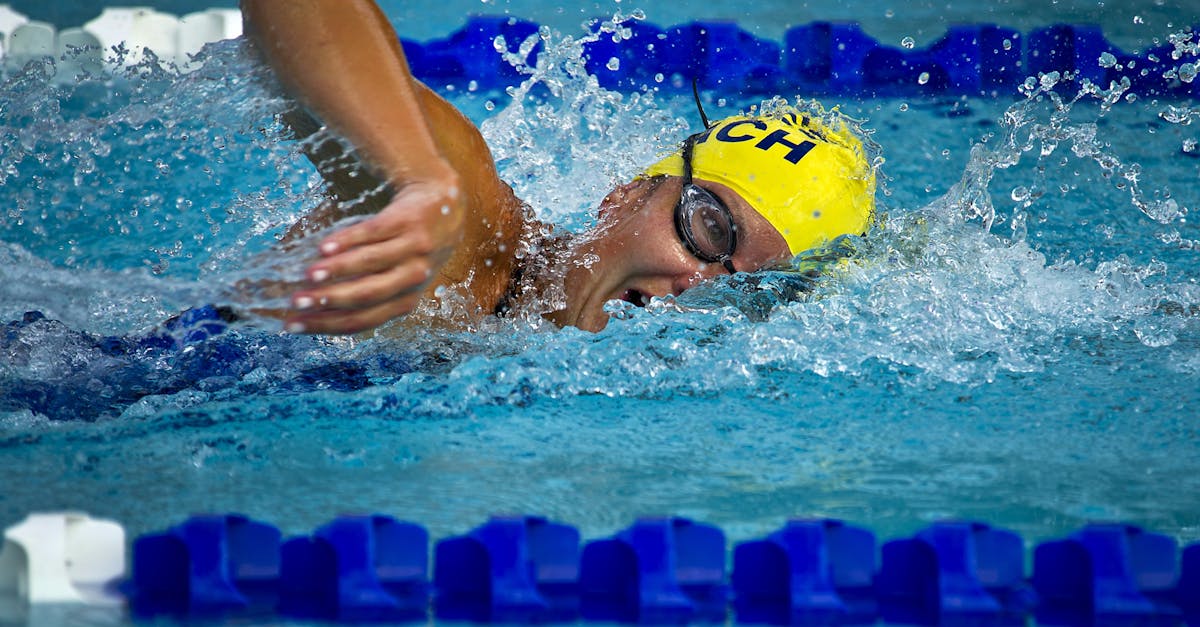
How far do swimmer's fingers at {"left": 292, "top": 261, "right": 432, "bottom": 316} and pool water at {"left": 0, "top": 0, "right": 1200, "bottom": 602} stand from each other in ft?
0.48

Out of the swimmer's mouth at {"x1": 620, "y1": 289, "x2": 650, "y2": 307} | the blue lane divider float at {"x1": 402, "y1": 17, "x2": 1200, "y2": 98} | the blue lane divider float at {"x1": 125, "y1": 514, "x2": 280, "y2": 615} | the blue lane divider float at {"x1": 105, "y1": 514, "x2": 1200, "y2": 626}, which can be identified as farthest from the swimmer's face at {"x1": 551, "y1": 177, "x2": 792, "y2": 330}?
the blue lane divider float at {"x1": 402, "y1": 17, "x2": 1200, "y2": 98}

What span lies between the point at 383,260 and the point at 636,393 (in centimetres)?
91

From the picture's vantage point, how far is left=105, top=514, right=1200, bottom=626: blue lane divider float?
1.33 metres

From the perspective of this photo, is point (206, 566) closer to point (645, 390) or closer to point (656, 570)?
point (656, 570)

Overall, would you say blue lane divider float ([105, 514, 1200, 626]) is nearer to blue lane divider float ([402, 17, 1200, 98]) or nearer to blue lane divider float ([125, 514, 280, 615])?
blue lane divider float ([125, 514, 280, 615])

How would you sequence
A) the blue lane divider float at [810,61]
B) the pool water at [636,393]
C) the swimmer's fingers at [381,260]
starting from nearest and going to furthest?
the swimmer's fingers at [381,260] → the pool water at [636,393] → the blue lane divider float at [810,61]

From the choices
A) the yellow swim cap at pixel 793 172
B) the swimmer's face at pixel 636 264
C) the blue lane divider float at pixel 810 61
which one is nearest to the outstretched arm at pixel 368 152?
the swimmer's face at pixel 636 264

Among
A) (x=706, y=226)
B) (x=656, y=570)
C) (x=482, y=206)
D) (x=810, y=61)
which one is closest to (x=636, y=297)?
(x=706, y=226)

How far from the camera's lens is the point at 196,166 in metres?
3.39

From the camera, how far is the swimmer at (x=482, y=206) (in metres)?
1.13

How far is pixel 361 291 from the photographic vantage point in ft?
3.65

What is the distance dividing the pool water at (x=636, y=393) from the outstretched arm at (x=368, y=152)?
14cm

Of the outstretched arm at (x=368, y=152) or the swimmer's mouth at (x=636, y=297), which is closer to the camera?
the outstretched arm at (x=368, y=152)

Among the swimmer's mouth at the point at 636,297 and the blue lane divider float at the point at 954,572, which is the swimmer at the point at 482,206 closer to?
the swimmer's mouth at the point at 636,297
